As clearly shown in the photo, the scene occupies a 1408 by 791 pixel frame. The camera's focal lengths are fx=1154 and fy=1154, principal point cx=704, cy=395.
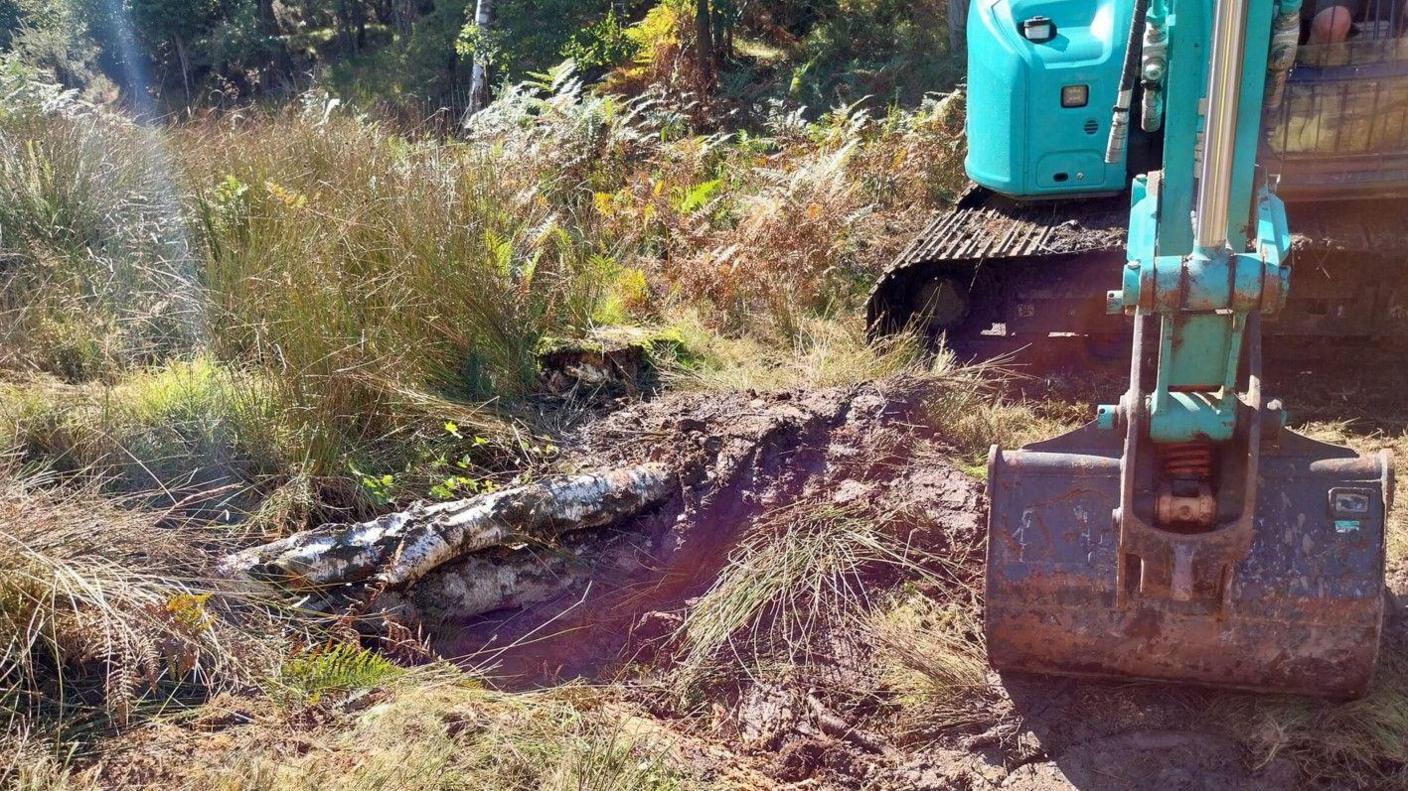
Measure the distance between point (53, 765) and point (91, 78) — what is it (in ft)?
82.6

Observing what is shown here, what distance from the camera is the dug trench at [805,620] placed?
10.3ft

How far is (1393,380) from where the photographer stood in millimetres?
5543

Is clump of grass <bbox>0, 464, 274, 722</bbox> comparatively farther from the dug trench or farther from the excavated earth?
the excavated earth

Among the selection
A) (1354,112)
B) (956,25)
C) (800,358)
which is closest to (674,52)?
(956,25)

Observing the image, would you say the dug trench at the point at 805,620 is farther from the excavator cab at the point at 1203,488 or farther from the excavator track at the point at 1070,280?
the excavator track at the point at 1070,280

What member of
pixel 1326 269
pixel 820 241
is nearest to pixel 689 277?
pixel 820 241

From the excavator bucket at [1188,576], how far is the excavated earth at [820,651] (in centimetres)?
18

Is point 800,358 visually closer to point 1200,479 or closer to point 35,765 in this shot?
point 1200,479

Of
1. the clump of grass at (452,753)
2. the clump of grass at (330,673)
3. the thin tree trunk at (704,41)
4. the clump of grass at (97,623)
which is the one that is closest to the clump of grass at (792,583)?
the clump of grass at (452,753)

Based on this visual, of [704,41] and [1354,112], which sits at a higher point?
[1354,112]

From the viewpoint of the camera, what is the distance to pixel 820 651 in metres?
3.61

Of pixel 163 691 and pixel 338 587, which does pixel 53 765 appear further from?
pixel 338 587

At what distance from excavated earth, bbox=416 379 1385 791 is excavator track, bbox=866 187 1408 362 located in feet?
4.11

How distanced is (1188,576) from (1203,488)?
223 mm
